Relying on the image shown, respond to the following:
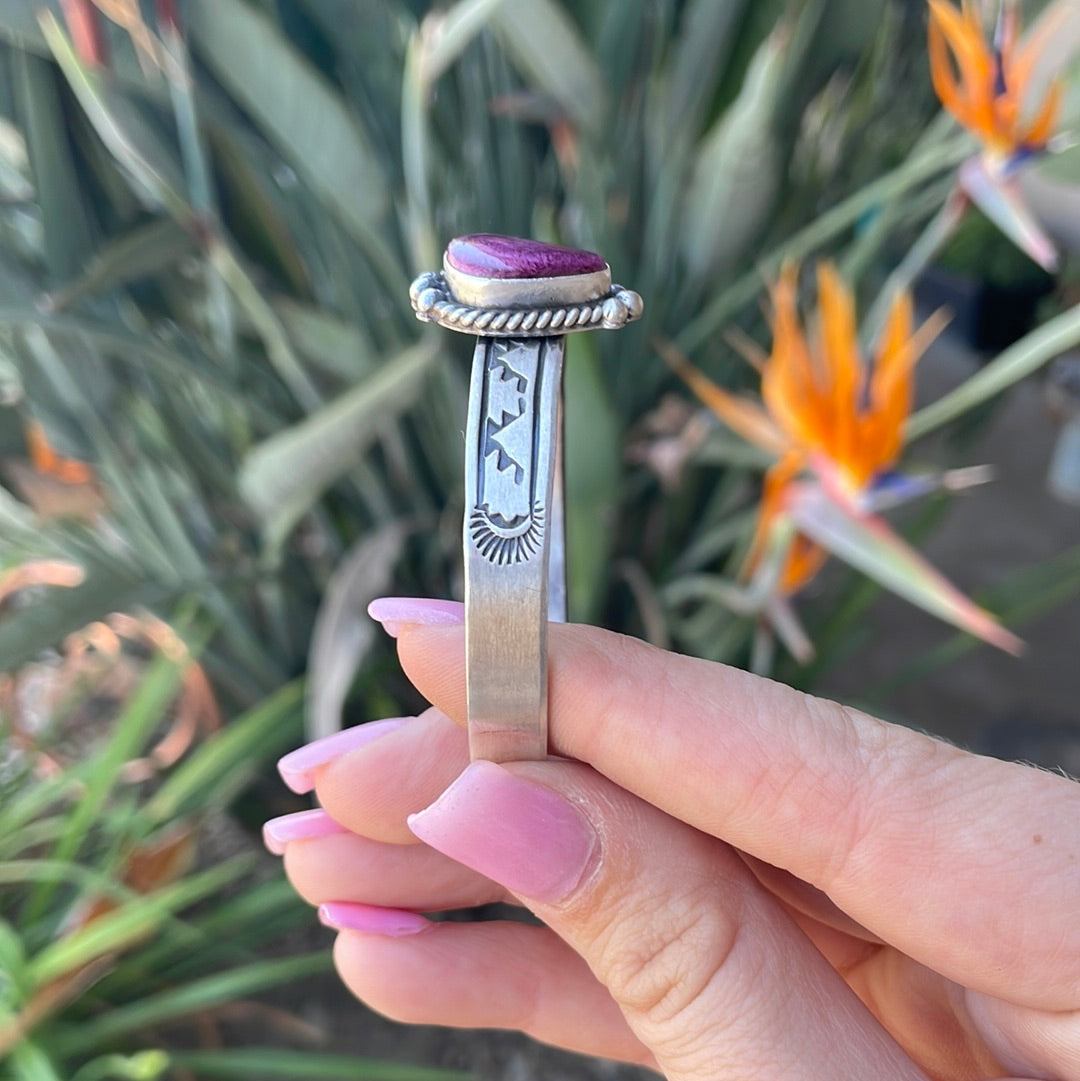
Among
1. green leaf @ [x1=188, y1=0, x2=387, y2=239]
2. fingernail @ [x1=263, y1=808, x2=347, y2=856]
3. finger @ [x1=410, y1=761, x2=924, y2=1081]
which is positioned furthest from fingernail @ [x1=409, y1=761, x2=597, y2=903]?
green leaf @ [x1=188, y1=0, x2=387, y2=239]

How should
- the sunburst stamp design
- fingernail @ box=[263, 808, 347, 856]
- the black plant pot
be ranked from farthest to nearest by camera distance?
the black plant pot → fingernail @ box=[263, 808, 347, 856] → the sunburst stamp design

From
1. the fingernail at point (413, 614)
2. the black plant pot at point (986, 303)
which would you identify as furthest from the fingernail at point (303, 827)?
the black plant pot at point (986, 303)

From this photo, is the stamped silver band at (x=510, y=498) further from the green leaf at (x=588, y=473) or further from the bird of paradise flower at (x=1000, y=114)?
the bird of paradise flower at (x=1000, y=114)

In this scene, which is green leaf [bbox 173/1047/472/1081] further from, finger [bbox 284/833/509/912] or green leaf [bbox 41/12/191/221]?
green leaf [bbox 41/12/191/221]

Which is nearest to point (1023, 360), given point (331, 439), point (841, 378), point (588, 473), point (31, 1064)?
point (841, 378)

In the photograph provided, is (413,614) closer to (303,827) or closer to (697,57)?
(303,827)

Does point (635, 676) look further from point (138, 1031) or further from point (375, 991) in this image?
point (138, 1031)

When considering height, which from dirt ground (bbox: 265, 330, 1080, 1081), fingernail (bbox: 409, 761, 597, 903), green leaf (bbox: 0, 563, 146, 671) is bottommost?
dirt ground (bbox: 265, 330, 1080, 1081)
